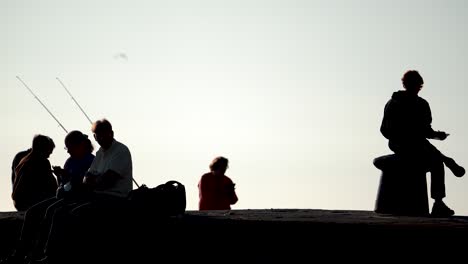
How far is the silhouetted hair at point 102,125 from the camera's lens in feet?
32.2

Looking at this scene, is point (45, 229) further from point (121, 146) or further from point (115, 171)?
point (121, 146)

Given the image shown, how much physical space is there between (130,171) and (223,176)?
4.62m

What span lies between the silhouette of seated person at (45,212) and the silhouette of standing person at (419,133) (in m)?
3.69

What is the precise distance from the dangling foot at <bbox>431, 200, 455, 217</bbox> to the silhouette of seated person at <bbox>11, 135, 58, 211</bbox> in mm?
4693

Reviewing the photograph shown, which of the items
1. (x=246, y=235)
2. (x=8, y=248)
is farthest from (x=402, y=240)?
(x=8, y=248)

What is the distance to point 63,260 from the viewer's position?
9641 mm

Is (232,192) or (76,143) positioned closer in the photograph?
(76,143)

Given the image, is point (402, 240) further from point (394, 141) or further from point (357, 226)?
point (394, 141)

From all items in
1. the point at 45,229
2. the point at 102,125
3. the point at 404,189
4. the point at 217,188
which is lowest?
the point at 45,229

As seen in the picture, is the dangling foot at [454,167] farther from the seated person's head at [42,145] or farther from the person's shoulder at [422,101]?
the seated person's head at [42,145]

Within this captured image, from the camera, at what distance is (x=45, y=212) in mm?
10023

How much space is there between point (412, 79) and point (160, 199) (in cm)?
350

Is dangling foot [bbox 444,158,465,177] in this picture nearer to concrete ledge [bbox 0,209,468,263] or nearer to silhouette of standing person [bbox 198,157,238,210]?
concrete ledge [bbox 0,209,468,263]

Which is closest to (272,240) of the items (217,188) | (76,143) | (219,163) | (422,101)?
(76,143)
